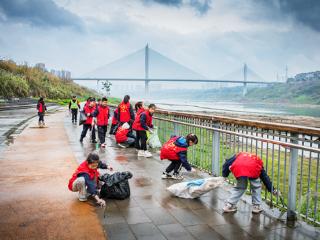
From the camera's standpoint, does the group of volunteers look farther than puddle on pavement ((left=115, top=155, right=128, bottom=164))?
No

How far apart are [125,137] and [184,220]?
6.24m

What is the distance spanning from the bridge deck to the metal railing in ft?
1.36

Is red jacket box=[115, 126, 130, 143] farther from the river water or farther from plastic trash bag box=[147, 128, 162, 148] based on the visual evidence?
the river water

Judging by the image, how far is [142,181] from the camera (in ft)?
20.6

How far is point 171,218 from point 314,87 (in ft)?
415

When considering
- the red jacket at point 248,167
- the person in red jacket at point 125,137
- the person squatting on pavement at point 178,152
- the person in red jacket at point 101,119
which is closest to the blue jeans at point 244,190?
the red jacket at point 248,167

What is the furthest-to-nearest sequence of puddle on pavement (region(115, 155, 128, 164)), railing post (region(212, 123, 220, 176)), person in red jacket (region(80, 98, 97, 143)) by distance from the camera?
person in red jacket (region(80, 98, 97, 143))
puddle on pavement (region(115, 155, 128, 164))
railing post (region(212, 123, 220, 176))

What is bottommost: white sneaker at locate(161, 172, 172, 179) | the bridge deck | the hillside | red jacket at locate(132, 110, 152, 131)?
the bridge deck

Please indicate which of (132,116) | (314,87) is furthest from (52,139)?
(314,87)

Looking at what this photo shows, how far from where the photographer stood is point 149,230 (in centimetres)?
400

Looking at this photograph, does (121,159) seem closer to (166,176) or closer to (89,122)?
(166,176)

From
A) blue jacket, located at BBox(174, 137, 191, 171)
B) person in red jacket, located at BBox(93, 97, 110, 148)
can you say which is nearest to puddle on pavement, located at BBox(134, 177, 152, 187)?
blue jacket, located at BBox(174, 137, 191, 171)

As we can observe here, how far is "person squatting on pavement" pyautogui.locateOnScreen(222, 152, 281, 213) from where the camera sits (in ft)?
14.8

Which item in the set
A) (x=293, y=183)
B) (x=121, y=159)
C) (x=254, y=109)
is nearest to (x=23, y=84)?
(x=121, y=159)
